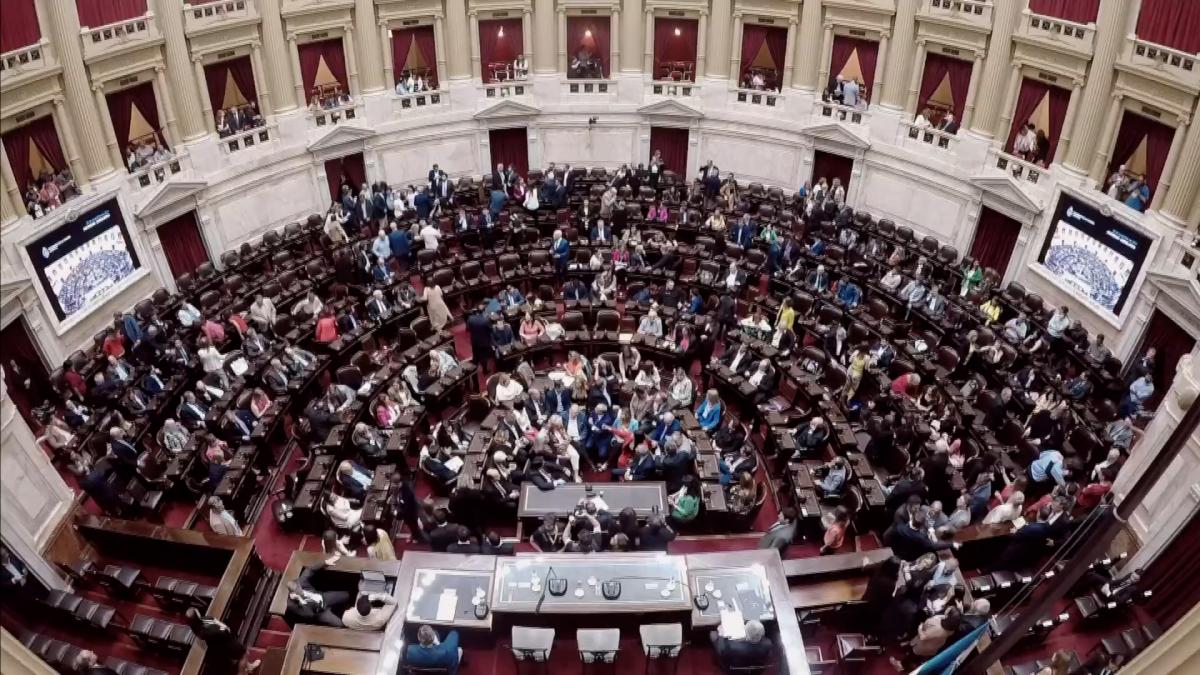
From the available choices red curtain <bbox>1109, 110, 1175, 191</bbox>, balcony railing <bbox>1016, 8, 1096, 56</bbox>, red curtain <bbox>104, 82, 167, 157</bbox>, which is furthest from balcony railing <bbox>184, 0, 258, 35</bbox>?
red curtain <bbox>1109, 110, 1175, 191</bbox>

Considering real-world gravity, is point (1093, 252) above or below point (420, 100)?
below

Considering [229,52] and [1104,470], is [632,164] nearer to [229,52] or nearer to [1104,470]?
[229,52]

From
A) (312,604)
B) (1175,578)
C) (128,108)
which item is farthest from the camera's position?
(128,108)

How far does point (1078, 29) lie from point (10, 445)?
21395mm

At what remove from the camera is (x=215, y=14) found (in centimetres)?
1864

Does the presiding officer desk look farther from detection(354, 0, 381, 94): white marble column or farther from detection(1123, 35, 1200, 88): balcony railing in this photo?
detection(354, 0, 381, 94): white marble column

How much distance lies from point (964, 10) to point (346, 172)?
17.1 m

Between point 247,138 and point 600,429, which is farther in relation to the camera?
point 247,138

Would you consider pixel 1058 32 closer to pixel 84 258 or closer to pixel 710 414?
pixel 710 414

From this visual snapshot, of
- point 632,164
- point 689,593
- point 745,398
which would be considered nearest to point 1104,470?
point 745,398

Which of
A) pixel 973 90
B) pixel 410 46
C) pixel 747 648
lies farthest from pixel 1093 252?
pixel 410 46

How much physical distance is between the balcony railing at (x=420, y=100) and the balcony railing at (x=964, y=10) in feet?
44.3

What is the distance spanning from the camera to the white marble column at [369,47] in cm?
2120

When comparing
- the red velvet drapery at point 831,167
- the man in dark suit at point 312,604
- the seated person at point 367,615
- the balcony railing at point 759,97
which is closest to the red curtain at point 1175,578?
the seated person at point 367,615
